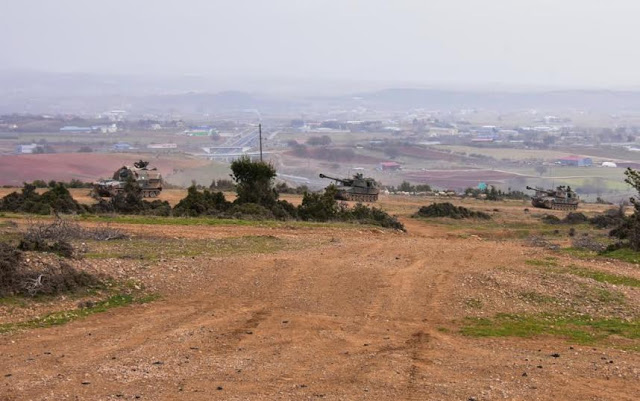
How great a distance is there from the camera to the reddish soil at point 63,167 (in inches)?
2495

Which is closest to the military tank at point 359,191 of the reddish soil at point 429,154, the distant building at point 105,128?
the reddish soil at point 429,154

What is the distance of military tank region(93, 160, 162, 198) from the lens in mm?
41688

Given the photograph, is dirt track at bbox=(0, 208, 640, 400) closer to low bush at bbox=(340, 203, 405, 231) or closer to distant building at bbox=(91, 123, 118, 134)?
low bush at bbox=(340, 203, 405, 231)

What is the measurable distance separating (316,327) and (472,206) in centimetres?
3668

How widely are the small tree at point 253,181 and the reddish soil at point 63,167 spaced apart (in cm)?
2826

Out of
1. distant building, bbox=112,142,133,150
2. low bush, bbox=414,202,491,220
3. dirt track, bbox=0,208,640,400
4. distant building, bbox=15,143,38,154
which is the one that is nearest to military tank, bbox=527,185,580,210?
low bush, bbox=414,202,491,220

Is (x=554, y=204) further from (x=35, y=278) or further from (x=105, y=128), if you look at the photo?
(x=105, y=128)

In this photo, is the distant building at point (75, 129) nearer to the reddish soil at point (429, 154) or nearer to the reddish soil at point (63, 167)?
the reddish soil at point (429, 154)

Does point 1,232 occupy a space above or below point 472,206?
above

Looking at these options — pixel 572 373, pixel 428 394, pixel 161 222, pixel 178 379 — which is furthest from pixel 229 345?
pixel 161 222

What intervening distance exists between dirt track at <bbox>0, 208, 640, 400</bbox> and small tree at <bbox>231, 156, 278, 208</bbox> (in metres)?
15.7

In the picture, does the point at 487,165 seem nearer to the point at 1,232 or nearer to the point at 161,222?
the point at 161,222

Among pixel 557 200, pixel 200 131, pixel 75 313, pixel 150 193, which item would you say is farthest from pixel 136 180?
pixel 200 131

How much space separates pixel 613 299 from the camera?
53.8ft
